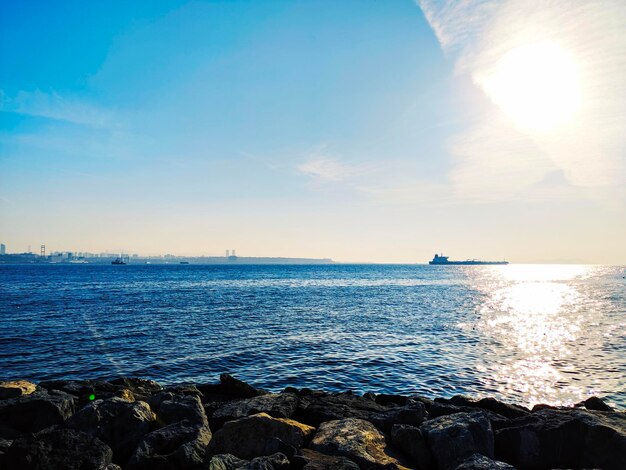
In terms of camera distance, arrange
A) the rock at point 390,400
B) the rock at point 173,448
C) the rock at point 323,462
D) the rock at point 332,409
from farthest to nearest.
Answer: the rock at point 390,400, the rock at point 332,409, the rock at point 173,448, the rock at point 323,462

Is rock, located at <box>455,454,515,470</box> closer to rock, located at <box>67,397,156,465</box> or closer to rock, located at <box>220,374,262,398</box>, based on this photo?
rock, located at <box>67,397,156,465</box>

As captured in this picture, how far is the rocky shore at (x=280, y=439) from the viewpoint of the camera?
8.16m

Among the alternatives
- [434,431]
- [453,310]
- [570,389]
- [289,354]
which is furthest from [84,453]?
[453,310]

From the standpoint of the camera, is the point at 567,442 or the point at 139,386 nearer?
the point at 567,442

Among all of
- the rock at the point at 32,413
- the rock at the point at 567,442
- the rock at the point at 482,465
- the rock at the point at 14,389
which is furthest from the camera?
the rock at the point at 14,389

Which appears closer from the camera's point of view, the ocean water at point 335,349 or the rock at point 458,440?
the rock at point 458,440

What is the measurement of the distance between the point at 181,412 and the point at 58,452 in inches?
126

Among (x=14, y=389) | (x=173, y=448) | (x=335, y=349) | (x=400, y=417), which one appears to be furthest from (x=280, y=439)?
(x=335, y=349)

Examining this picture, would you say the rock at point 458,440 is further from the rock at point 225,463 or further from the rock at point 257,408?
the rock at point 225,463

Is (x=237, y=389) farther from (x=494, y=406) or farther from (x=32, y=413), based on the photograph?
(x=494, y=406)

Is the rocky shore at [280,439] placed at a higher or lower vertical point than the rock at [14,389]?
higher

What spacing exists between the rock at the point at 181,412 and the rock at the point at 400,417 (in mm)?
4688

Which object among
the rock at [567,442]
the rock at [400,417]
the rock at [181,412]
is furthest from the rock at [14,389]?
the rock at [567,442]

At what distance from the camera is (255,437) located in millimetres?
9133
